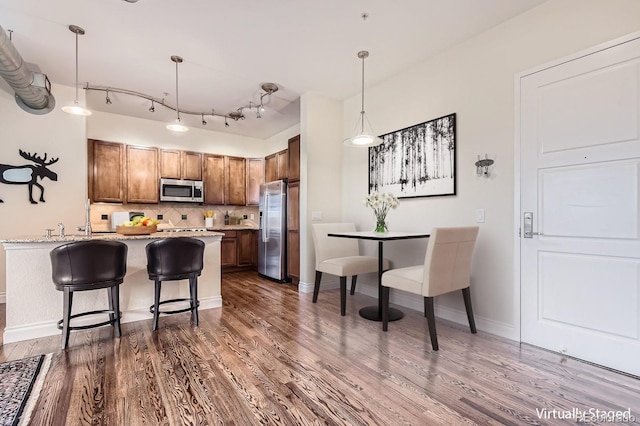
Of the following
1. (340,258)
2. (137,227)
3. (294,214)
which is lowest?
(340,258)

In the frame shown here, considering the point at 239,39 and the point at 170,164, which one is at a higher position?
the point at 239,39

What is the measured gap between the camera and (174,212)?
6078 mm

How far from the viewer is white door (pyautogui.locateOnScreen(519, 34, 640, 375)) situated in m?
2.14

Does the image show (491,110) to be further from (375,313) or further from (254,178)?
(254,178)

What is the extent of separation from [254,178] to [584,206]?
5.56m

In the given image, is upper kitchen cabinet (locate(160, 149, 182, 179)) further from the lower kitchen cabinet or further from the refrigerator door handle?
the refrigerator door handle

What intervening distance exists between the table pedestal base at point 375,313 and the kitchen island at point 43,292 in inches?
91.5

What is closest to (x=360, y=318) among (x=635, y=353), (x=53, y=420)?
(x=635, y=353)

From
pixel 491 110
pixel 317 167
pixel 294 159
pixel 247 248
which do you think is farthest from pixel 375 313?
pixel 247 248

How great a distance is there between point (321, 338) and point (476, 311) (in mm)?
1554

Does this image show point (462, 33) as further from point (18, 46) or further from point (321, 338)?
point (18, 46)

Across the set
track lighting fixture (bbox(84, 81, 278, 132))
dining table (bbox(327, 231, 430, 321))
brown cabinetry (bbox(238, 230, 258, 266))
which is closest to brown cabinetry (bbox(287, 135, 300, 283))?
track lighting fixture (bbox(84, 81, 278, 132))

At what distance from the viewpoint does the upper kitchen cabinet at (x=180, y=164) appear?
224 inches

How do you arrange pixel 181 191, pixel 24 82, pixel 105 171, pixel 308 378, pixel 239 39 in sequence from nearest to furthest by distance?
1. pixel 308 378
2. pixel 239 39
3. pixel 24 82
4. pixel 105 171
5. pixel 181 191
